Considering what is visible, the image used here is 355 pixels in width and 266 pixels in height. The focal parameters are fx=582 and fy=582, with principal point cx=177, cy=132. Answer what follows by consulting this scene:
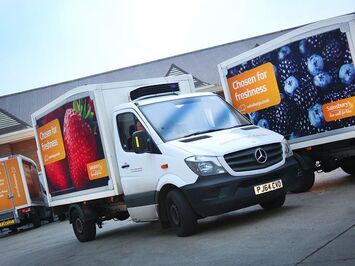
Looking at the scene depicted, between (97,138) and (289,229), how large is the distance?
163 inches

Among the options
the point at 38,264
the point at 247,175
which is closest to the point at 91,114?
the point at 38,264

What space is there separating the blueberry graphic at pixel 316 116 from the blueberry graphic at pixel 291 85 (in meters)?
0.49

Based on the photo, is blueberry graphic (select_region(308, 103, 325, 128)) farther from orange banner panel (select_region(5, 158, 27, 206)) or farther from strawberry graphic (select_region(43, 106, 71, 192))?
orange banner panel (select_region(5, 158, 27, 206))

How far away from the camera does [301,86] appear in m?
10.6

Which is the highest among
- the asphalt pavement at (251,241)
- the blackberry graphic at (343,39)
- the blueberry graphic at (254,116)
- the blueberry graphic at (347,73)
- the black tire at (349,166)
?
the blackberry graphic at (343,39)

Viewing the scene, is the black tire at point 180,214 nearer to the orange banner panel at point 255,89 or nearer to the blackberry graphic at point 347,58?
the orange banner panel at point 255,89

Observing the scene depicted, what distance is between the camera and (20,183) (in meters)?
20.2

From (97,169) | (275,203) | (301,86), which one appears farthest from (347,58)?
(97,169)

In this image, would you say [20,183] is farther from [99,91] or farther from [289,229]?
[289,229]

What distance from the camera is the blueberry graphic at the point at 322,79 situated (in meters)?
10.2

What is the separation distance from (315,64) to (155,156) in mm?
3559

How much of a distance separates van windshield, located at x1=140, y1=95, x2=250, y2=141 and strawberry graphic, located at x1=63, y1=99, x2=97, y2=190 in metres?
1.45

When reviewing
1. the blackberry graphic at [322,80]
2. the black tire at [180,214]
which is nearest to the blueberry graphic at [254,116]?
the blackberry graphic at [322,80]

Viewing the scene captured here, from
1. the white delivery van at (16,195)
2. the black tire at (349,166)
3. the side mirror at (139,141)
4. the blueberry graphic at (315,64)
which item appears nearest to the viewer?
the side mirror at (139,141)
